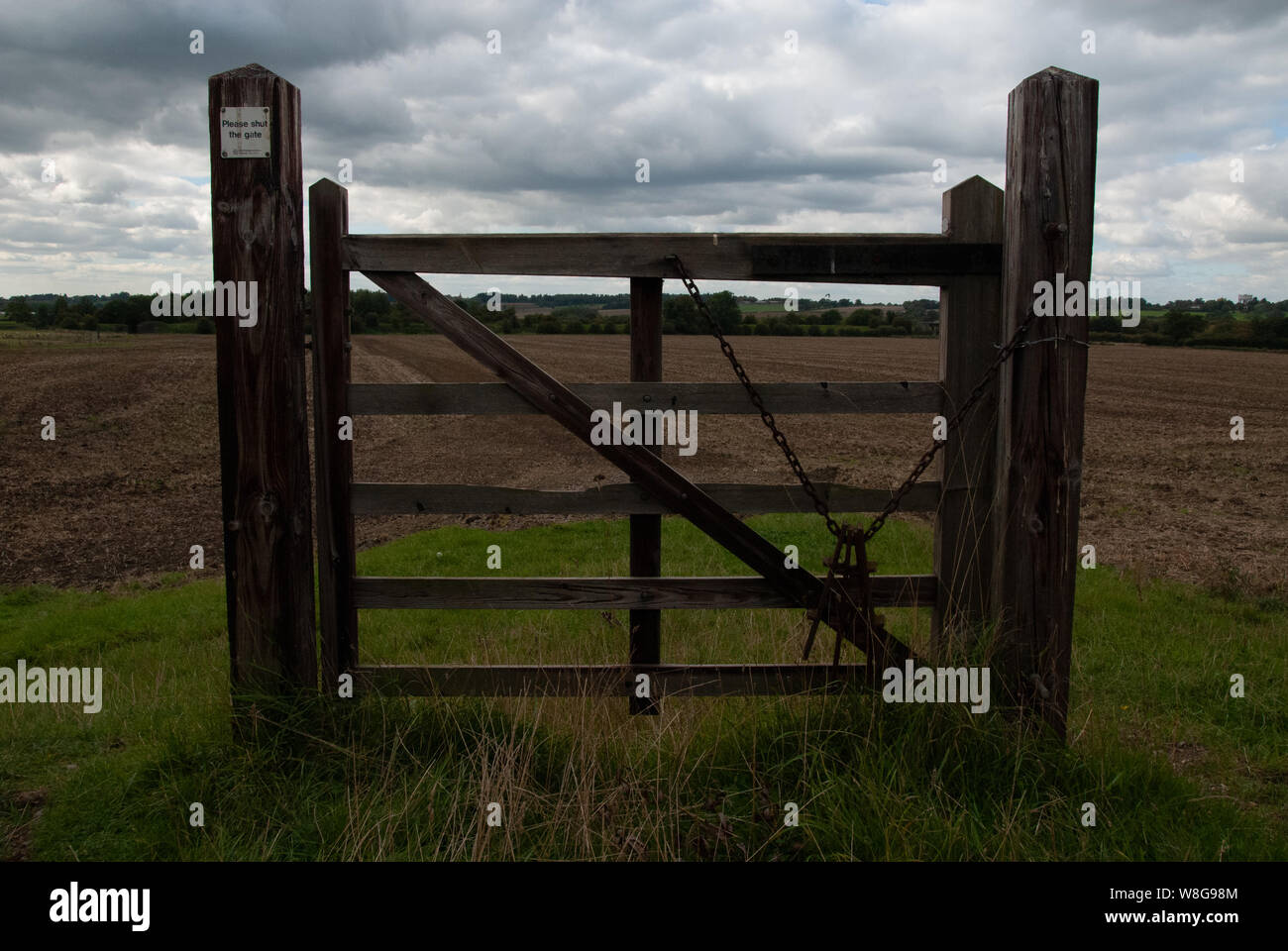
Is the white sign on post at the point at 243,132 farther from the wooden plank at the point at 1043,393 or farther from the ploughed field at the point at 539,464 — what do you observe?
the ploughed field at the point at 539,464

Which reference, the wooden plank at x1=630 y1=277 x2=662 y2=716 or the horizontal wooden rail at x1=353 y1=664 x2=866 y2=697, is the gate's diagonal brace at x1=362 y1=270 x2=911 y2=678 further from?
the horizontal wooden rail at x1=353 y1=664 x2=866 y2=697

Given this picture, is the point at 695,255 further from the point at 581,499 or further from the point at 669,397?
the point at 581,499

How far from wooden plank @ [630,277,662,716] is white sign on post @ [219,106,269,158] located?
66.8 inches

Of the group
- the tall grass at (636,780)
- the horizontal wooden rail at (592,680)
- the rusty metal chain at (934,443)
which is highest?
the rusty metal chain at (934,443)

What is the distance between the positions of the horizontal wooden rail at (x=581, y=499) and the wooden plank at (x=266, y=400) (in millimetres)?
407

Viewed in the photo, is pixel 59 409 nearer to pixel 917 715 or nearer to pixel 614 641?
pixel 614 641

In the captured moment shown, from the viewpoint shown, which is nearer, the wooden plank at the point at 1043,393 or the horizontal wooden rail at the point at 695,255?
the wooden plank at the point at 1043,393

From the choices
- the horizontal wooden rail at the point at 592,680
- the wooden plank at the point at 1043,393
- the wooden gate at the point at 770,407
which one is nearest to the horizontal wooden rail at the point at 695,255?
the wooden gate at the point at 770,407

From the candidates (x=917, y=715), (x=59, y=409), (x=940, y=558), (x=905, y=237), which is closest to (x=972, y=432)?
(x=940, y=558)

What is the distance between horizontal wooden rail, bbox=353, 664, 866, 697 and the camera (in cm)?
473

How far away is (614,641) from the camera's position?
6754 millimetres

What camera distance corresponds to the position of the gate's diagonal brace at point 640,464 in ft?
15.0

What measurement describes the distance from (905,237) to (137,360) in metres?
47.5
